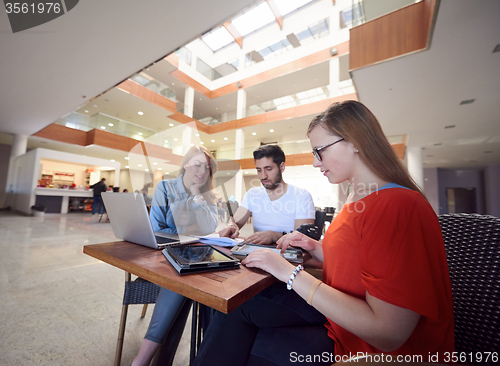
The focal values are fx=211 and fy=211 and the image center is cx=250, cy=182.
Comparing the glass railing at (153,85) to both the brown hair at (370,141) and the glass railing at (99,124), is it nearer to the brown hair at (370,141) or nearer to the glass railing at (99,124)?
the glass railing at (99,124)

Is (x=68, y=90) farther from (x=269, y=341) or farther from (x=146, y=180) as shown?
(x=269, y=341)

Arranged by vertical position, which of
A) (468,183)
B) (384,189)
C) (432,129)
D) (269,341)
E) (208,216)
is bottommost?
(269,341)

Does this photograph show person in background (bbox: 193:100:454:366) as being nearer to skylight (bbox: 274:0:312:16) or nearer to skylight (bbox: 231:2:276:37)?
skylight (bbox: 231:2:276:37)

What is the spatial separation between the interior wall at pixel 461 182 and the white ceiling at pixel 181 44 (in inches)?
220

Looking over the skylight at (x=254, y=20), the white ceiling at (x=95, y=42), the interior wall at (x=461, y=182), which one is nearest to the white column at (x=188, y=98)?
the skylight at (x=254, y=20)

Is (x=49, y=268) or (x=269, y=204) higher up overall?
(x=269, y=204)

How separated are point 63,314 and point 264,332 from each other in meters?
1.63

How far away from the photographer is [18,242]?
346cm

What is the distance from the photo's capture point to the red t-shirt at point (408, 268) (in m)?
0.46

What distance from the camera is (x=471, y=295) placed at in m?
0.57

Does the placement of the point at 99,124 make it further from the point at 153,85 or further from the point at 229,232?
the point at 229,232

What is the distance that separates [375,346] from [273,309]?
1.09ft

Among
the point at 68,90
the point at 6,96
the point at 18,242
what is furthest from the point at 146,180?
the point at 6,96

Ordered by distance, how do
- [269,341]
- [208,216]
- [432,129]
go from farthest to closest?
[432,129] < [208,216] < [269,341]
